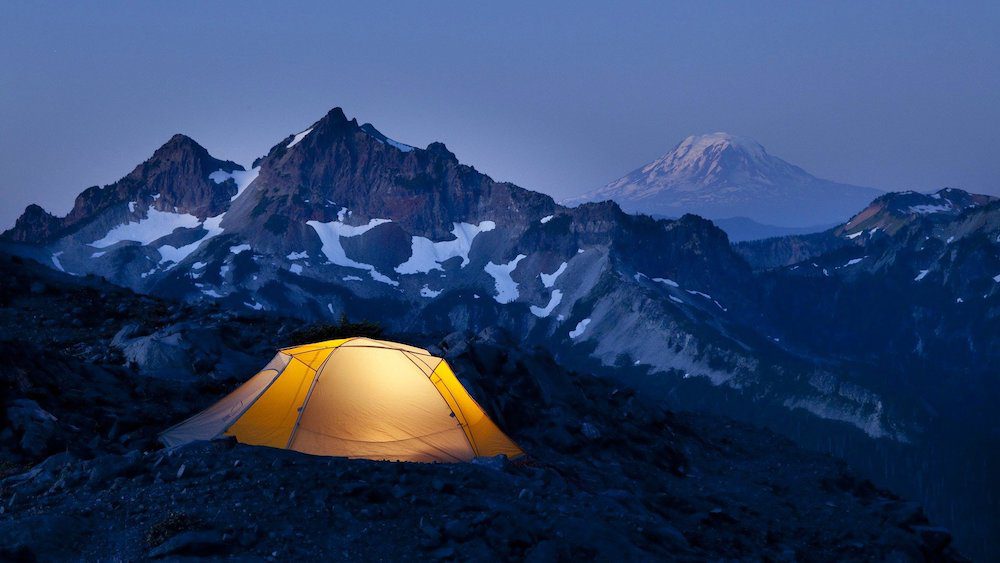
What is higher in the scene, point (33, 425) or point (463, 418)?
point (463, 418)

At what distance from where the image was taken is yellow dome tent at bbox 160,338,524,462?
25.6 m

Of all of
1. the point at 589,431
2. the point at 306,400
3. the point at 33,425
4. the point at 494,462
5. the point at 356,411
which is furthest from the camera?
the point at 589,431

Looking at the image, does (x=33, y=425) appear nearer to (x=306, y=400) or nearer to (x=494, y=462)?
(x=306, y=400)

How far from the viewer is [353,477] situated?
1939 cm

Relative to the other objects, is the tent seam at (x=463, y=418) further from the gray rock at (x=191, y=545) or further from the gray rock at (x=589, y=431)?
the gray rock at (x=191, y=545)

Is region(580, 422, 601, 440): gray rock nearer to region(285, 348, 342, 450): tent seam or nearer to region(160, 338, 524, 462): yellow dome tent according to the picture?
region(160, 338, 524, 462): yellow dome tent

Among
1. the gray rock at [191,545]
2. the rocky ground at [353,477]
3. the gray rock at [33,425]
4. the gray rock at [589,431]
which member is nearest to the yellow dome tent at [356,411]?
the rocky ground at [353,477]

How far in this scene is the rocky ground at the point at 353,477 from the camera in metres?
16.3

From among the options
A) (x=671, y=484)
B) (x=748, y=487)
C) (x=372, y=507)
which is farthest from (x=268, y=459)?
(x=748, y=487)

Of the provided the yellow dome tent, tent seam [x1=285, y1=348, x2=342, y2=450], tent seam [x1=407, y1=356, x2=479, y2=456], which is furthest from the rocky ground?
tent seam [x1=285, y1=348, x2=342, y2=450]

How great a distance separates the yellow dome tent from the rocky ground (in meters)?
2.05

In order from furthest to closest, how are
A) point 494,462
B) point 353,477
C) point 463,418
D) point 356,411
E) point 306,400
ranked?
point 463,418
point 356,411
point 306,400
point 494,462
point 353,477

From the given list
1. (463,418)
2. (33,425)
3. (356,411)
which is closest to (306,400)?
(356,411)

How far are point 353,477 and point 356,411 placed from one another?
7098mm
